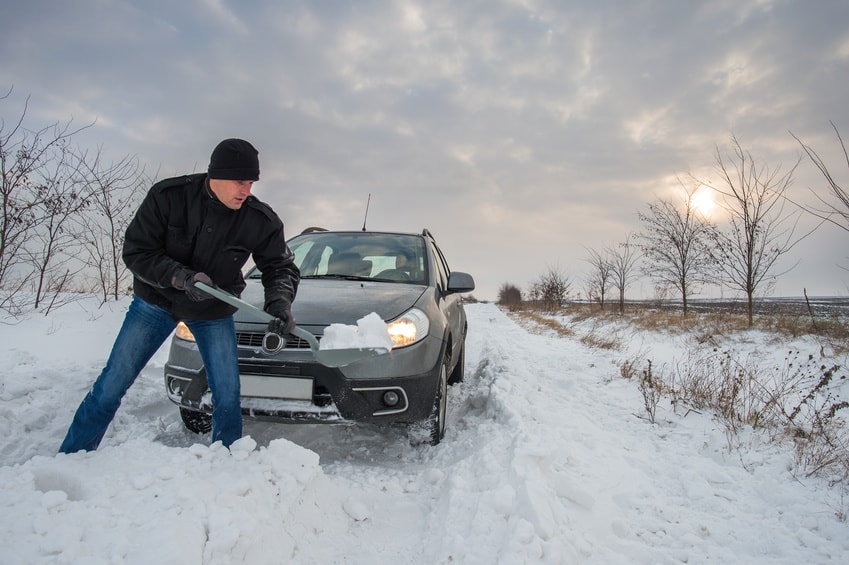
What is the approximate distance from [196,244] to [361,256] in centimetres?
167

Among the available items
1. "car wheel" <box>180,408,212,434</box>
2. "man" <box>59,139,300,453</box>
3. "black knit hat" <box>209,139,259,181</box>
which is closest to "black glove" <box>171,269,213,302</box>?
"man" <box>59,139,300,453</box>

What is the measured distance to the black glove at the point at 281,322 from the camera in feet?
7.40

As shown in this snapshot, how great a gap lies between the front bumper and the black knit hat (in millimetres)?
1008

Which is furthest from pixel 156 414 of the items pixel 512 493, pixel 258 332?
pixel 512 493

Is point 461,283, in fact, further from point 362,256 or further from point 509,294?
point 509,294

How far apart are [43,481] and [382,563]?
1.42 metres

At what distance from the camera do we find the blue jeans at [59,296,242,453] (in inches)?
86.4

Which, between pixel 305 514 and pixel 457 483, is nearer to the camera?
pixel 305 514

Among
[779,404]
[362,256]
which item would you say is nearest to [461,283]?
[362,256]

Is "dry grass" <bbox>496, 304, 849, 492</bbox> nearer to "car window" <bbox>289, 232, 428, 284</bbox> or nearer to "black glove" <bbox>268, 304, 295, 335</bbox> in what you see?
"car window" <bbox>289, 232, 428, 284</bbox>

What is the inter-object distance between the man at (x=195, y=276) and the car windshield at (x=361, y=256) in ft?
3.70

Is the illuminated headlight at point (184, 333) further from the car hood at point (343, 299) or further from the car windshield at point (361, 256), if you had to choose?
the car windshield at point (361, 256)

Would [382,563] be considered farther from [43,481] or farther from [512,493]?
[43,481]

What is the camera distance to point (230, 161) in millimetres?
2109
